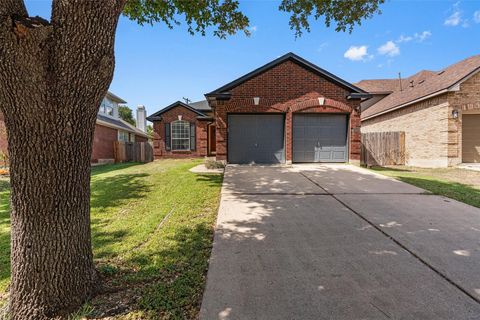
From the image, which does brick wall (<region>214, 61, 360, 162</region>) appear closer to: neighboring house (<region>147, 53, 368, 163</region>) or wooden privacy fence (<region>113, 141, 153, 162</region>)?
neighboring house (<region>147, 53, 368, 163</region>)

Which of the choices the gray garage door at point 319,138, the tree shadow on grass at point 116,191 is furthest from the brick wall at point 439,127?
the tree shadow on grass at point 116,191

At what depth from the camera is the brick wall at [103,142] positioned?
1719 centimetres

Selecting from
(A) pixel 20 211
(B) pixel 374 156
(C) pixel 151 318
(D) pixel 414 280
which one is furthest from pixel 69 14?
(B) pixel 374 156

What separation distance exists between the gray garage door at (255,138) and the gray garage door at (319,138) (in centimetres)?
77

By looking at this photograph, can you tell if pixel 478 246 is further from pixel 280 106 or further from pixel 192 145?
pixel 192 145

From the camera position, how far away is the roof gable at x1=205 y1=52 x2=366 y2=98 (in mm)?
11094

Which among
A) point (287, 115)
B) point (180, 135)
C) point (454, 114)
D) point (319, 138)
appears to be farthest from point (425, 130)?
point (180, 135)

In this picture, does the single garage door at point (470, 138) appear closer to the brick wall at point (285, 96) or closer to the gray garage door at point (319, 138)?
the brick wall at point (285, 96)

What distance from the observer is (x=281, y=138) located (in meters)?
11.7

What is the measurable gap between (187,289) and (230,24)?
7705mm

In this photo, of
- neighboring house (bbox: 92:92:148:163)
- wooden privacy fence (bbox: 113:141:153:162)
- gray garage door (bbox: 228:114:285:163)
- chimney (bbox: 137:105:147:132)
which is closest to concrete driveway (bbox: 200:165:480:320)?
gray garage door (bbox: 228:114:285:163)

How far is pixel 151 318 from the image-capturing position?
207cm

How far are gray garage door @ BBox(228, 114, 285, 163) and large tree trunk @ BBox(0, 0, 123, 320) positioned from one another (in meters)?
9.29

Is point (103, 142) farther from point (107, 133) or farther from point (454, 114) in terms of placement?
point (454, 114)
